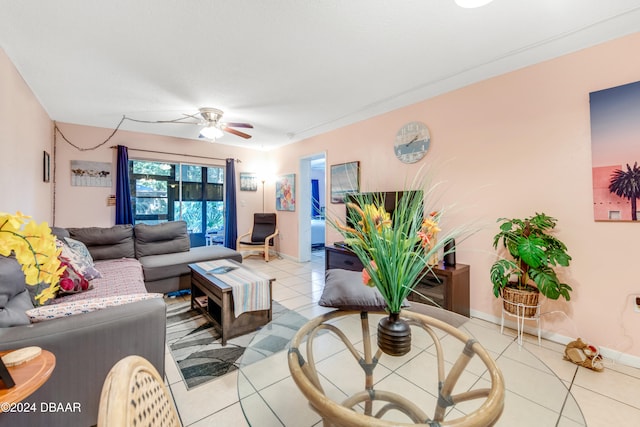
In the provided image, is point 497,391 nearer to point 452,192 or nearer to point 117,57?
point 452,192

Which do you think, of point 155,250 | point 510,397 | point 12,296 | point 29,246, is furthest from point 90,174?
point 510,397

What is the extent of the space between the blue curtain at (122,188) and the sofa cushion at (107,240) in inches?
41.1

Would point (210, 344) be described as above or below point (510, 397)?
below

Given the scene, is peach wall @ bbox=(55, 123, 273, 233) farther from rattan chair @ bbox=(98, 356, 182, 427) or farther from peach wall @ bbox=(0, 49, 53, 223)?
rattan chair @ bbox=(98, 356, 182, 427)

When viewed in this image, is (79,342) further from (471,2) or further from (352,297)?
(471,2)

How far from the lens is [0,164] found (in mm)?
2096

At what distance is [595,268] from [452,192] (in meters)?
1.28

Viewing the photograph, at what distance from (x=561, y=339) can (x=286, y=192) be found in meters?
4.58

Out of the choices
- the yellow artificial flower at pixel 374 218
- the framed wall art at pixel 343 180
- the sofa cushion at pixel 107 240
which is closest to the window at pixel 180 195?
the sofa cushion at pixel 107 240

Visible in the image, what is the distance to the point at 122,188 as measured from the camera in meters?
4.34

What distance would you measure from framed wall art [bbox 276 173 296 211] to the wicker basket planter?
386 cm

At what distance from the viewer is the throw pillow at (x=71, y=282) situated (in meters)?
1.95

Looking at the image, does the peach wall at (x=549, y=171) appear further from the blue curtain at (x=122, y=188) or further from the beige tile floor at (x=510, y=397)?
the blue curtain at (x=122, y=188)

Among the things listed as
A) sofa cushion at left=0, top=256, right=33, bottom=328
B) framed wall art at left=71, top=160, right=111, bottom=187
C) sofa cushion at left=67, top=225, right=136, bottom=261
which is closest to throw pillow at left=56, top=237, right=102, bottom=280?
sofa cushion at left=67, top=225, right=136, bottom=261
